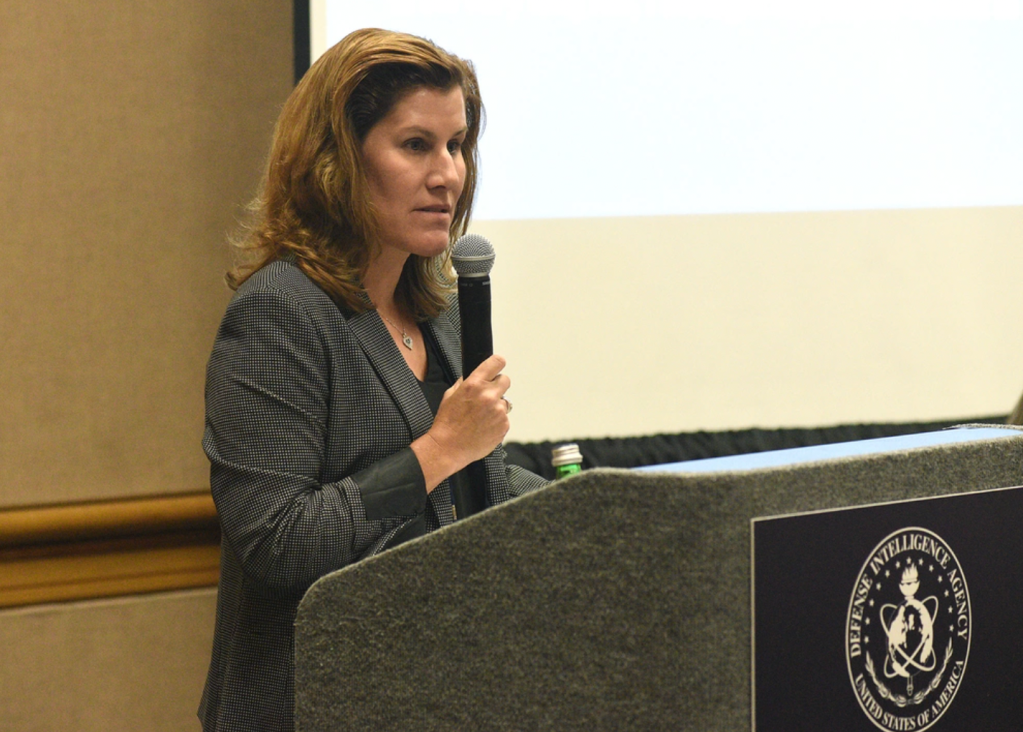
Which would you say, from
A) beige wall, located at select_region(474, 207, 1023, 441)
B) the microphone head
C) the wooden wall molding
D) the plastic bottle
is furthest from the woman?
the wooden wall molding

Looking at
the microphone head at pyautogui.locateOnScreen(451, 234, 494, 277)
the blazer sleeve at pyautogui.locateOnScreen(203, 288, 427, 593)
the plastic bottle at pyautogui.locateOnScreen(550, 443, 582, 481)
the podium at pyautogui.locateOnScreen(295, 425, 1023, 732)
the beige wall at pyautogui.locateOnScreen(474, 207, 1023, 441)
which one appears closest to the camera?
the podium at pyautogui.locateOnScreen(295, 425, 1023, 732)

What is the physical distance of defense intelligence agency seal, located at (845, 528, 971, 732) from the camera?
70 cm

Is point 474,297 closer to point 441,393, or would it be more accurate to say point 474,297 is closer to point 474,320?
point 474,320

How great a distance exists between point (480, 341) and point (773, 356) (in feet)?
4.78

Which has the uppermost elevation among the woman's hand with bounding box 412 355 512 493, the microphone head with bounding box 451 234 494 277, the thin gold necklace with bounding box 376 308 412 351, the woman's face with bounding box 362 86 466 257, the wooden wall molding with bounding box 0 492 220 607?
the woman's face with bounding box 362 86 466 257

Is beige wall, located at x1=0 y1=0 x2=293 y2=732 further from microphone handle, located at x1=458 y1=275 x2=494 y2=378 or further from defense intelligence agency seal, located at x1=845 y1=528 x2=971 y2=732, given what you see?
defense intelligence agency seal, located at x1=845 y1=528 x2=971 y2=732

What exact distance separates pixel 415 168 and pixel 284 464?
438 mm

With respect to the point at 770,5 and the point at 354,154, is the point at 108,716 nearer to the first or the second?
the point at 354,154

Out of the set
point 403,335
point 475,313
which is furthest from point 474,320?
point 403,335

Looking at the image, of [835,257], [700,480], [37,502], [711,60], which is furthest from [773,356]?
[700,480]

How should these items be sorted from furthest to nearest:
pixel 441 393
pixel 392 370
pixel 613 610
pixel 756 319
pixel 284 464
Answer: pixel 756 319, pixel 441 393, pixel 392 370, pixel 284 464, pixel 613 610

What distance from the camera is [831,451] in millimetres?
754

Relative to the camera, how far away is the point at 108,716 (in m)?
2.25

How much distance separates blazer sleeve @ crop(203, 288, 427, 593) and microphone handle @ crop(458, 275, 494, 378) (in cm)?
15
